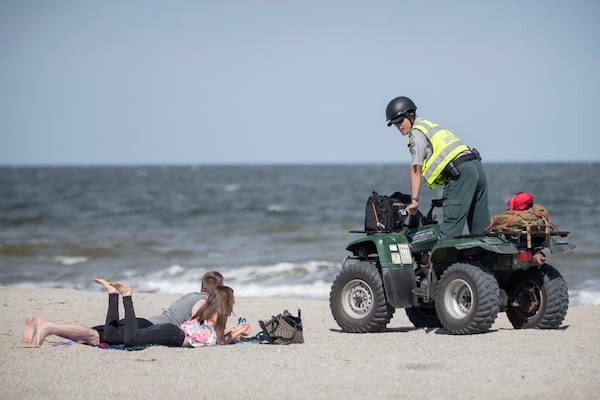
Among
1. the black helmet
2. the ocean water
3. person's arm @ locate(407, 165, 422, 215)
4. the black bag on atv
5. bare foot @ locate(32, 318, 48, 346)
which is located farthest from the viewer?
the ocean water

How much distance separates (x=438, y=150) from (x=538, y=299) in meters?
1.81

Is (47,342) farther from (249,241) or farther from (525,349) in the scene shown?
(249,241)

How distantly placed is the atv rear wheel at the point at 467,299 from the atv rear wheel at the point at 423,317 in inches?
40.2

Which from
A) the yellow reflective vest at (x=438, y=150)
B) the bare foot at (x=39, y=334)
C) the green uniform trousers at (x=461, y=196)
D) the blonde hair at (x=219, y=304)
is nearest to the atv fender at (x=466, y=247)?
the green uniform trousers at (x=461, y=196)

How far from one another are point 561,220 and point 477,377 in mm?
23725

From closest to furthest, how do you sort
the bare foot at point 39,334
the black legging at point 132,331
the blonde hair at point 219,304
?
the black legging at point 132,331, the bare foot at point 39,334, the blonde hair at point 219,304

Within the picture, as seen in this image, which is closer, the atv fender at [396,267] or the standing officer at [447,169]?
the standing officer at [447,169]

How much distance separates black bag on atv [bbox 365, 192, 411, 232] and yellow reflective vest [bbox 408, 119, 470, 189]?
0.39m

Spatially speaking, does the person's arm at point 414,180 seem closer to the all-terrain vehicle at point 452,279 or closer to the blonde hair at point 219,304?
the all-terrain vehicle at point 452,279

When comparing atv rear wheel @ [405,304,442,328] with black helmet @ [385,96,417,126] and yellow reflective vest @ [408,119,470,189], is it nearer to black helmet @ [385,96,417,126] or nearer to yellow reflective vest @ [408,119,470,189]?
yellow reflective vest @ [408,119,470,189]

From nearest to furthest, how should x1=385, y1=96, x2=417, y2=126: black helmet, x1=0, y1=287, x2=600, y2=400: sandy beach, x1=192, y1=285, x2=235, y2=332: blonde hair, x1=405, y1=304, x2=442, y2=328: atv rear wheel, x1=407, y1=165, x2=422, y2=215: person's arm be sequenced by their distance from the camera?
x1=0, y1=287, x2=600, y2=400: sandy beach, x1=192, y1=285, x2=235, y2=332: blonde hair, x1=407, y1=165, x2=422, y2=215: person's arm, x1=385, y1=96, x2=417, y2=126: black helmet, x1=405, y1=304, x2=442, y2=328: atv rear wheel

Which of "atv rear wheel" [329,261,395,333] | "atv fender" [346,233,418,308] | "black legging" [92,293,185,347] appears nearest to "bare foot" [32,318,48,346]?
"black legging" [92,293,185,347]

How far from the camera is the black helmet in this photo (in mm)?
8961

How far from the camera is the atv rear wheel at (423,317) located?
9.74 metres
